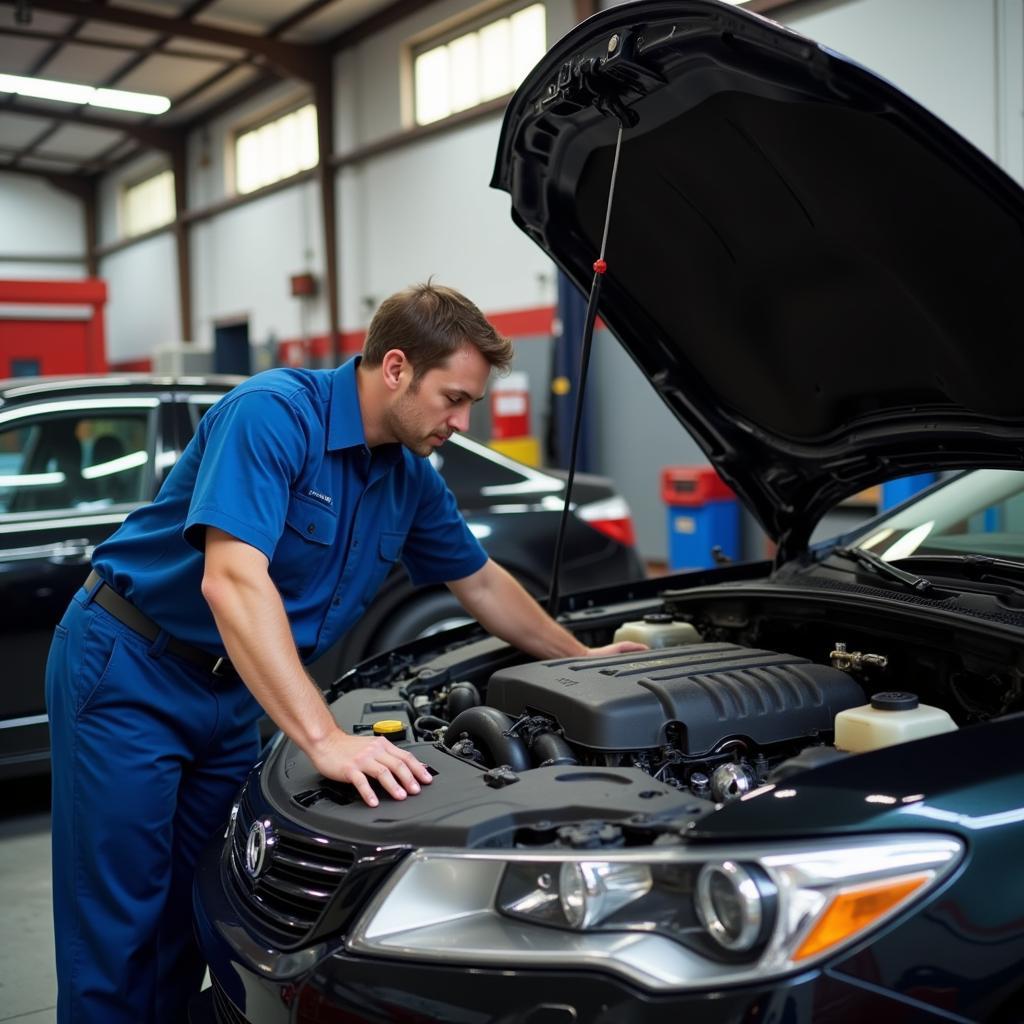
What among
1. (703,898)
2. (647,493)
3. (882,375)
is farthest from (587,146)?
(647,493)

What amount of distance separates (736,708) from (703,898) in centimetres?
56

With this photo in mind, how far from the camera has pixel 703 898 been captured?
1199 millimetres

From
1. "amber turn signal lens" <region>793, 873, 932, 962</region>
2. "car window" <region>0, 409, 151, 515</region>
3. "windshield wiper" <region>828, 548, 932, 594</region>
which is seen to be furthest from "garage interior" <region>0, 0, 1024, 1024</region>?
"amber turn signal lens" <region>793, 873, 932, 962</region>

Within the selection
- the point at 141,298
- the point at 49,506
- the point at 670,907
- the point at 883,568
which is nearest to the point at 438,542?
the point at 883,568

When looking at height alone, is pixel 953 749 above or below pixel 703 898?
above

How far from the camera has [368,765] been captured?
1591 millimetres

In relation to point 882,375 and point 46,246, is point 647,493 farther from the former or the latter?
point 46,246

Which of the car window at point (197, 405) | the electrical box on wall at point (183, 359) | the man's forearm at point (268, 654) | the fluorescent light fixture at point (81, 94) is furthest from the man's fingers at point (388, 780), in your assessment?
the electrical box on wall at point (183, 359)

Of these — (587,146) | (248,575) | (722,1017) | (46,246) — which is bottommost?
(722,1017)

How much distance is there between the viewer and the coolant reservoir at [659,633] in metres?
2.34

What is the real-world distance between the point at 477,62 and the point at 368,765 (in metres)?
9.37

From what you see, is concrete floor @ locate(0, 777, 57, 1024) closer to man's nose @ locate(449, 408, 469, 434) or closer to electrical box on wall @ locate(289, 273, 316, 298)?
man's nose @ locate(449, 408, 469, 434)

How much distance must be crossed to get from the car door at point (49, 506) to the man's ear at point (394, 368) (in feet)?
5.92

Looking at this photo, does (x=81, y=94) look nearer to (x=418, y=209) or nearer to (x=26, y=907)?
(x=418, y=209)
